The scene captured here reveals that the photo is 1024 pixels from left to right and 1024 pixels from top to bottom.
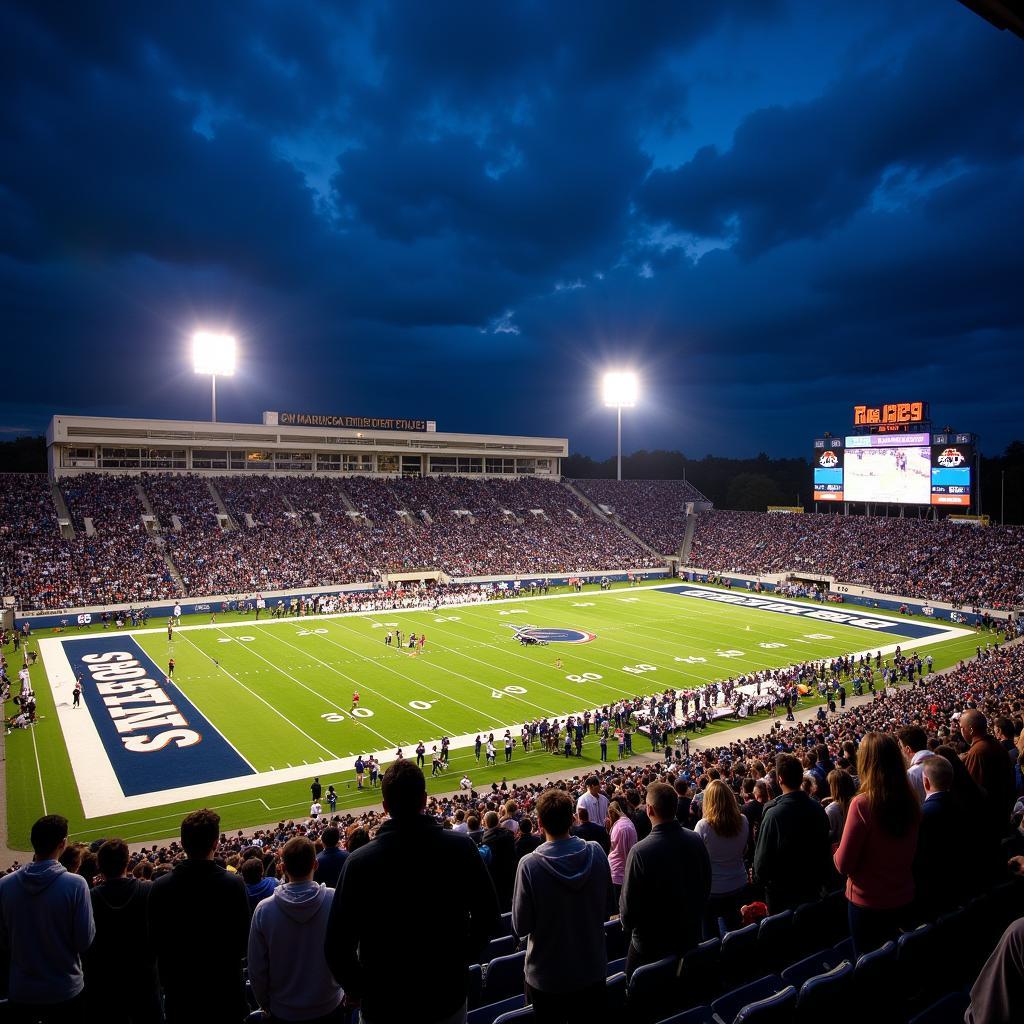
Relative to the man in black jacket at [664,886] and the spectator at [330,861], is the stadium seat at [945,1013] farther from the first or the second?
the spectator at [330,861]

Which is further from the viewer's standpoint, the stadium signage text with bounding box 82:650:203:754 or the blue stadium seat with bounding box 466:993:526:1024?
the stadium signage text with bounding box 82:650:203:754

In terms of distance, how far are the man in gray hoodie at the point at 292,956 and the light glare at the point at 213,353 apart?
62.8 meters

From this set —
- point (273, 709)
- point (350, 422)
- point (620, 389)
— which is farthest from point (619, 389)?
point (273, 709)

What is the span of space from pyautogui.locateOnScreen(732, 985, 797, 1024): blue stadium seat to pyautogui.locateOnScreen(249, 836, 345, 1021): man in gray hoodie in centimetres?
213

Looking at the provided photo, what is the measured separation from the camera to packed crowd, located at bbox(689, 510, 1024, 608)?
4934 centimetres

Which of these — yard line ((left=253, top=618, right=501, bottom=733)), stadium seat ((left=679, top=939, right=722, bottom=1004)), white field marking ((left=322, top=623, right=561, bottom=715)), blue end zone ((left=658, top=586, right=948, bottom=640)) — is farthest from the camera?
blue end zone ((left=658, top=586, right=948, bottom=640))

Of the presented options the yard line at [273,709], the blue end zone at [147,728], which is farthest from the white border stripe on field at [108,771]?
the yard line at [273,709]

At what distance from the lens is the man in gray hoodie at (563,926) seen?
3842mm

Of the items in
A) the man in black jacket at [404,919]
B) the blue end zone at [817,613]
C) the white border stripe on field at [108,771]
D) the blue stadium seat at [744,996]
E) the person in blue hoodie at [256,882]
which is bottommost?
the white border stripe on field at [108,771]

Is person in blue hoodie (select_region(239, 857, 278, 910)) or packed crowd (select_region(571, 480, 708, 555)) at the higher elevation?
packed crowd (select_region(571, 480, 708, 555))

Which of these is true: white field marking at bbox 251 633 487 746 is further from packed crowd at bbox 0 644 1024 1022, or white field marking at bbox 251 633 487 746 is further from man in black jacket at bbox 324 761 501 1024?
man in black jacket at bbox 324 761 501 1024

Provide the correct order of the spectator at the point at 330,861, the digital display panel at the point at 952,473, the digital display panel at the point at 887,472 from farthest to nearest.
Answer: the digital display panel at the point at 887,472 → the digital display panel at the point at 952,473 → the spectator at the point at 330,861

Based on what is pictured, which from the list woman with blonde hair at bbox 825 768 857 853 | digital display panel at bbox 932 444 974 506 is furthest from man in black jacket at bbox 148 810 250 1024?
digital display panel at bbox 932 444 974 506

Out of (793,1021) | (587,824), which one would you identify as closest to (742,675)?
(587,824)
